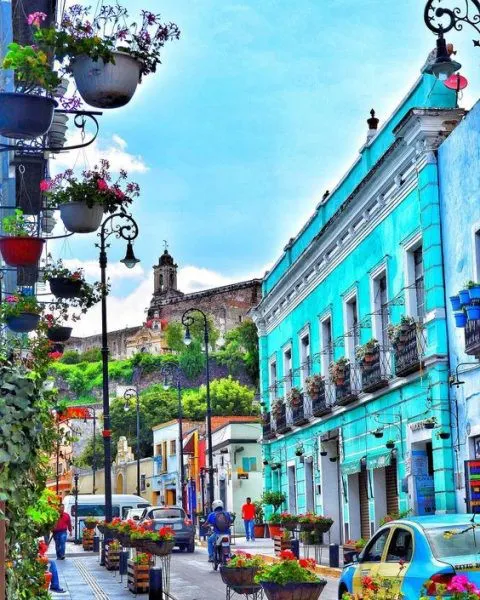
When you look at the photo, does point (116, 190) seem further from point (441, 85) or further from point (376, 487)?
point (376, 487)

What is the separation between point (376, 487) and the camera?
84.4 feet

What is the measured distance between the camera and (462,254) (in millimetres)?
20406

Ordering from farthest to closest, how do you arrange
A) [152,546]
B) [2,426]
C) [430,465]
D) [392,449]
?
[392,449] < [430,465] < [152,546] < [2,426]

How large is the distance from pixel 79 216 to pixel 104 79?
396 cm

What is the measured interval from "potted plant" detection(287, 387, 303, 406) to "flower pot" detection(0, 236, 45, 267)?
2194 centimetres

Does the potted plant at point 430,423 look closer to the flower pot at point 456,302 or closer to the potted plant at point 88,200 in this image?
the flower pot at point 456,302

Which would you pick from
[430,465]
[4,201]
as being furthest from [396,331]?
[4,201]

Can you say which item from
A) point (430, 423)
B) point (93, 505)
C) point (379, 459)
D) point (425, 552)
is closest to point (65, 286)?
point (425, 552)

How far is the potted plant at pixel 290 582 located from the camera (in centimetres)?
1095

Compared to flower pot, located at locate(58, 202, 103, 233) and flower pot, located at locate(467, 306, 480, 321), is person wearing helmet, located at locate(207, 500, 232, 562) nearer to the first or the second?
flower pot, located at locate(467, 306, 480, 321)

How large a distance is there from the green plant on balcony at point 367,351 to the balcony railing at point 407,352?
1.40 metres

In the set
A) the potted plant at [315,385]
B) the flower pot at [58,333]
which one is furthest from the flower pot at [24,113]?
the potted plant at [315,385]

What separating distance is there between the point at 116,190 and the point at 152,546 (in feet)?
33.4

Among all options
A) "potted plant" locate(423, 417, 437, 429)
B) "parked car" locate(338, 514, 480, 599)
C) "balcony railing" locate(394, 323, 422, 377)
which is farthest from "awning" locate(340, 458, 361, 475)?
"parked car" locate(338, 514, 480, 599)
